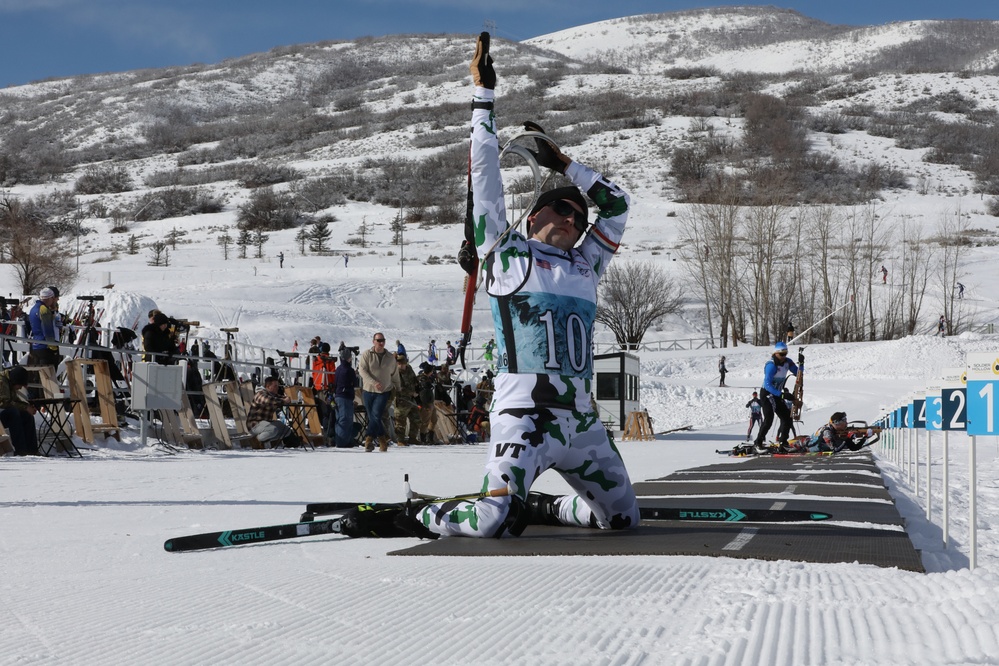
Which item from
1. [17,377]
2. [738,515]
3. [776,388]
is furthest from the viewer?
[776,388]

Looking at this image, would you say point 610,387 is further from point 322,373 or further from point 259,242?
point 259,242

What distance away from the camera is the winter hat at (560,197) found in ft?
16.2

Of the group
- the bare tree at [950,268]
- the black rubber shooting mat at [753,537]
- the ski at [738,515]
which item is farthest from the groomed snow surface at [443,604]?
the bare tree at [950,268]

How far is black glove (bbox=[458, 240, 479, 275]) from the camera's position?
487 cm

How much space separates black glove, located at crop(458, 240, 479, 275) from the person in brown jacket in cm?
1015

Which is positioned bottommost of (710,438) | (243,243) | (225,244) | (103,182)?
(710,438)

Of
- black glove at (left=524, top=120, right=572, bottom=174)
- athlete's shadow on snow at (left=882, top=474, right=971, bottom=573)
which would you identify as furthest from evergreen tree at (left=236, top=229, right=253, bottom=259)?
black glove at (left=524, top=120, right=572, bottom=174)

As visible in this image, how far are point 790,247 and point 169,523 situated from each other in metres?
73.8

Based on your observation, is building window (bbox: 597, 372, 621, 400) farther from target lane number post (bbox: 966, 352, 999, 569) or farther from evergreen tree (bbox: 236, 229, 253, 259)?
evergreen tree (bbox: 236, 229, 253, 259)

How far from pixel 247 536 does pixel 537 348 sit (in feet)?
5.05

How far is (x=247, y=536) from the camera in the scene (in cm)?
473

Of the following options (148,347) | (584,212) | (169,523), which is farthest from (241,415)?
(584,212)

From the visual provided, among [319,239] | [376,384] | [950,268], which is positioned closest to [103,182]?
[319,239]

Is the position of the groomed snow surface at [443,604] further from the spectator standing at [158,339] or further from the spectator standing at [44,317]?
the spectator standing at [44,317]
